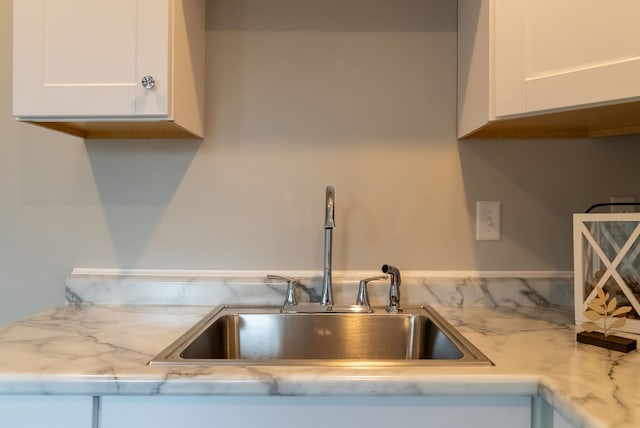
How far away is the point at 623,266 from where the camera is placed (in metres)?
0.98

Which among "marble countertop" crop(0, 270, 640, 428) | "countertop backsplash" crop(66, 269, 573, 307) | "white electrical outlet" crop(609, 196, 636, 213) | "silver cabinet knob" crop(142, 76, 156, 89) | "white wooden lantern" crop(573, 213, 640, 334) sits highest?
"silver cabinet knob" crop(142, 76, 156, 89)

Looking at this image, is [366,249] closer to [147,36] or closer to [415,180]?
[415,180]

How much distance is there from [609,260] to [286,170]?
34.5 inches

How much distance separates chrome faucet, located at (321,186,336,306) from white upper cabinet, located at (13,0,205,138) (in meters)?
0.47

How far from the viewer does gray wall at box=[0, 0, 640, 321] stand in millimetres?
1302

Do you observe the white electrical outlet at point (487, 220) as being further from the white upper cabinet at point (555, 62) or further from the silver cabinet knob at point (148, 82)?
the silver cabinet knob at point (148, 82)

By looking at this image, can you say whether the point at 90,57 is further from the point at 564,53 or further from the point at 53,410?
the point at 564,53

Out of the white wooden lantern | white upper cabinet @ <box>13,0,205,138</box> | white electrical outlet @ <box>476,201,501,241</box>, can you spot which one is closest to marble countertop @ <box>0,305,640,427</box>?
the white wooden lantern

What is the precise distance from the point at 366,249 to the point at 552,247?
1.87ft

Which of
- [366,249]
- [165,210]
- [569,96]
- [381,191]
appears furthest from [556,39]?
[165,210]

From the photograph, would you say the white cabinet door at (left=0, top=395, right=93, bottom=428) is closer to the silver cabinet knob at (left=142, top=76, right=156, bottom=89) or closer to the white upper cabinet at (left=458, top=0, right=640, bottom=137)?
the silver cabinet knob at (left=142, top=76, right=156, bottom=89)

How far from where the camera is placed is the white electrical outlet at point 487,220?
1.30 meters

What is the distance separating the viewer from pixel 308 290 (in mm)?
1270

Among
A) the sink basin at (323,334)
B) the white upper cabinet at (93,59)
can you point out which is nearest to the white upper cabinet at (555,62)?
the sink basin at (323,334)
